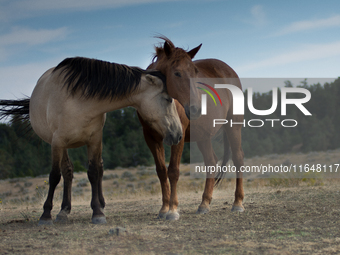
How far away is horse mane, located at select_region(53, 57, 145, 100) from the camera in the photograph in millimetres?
5020

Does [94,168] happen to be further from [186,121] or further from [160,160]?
[186,121]

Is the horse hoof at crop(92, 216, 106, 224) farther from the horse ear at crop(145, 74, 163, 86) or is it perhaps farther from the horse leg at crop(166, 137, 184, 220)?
the horse ear at crop(145, 74, 163, 86)

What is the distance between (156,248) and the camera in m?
3.57

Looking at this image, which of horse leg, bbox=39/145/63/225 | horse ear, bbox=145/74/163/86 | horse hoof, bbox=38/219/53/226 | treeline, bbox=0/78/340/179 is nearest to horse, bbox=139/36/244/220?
horse ear, bbox=145/74/163/86

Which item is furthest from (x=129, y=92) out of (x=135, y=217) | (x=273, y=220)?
(x=273, y=220)

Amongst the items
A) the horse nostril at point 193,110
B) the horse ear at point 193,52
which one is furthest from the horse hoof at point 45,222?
the horse ear at point 193,52

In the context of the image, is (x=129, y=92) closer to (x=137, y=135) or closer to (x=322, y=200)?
(x=322, y=200)

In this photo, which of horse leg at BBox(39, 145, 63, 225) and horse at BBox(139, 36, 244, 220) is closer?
horse at BBox(139, 36, 244, 220)

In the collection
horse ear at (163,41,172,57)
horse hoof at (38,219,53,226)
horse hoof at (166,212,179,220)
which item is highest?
horse ear at (163,41,172,57)

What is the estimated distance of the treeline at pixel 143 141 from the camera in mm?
31453

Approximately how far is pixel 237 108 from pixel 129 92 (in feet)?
9.42

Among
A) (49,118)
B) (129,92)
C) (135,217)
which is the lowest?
(135,217)

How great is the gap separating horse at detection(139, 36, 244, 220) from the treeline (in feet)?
70.0

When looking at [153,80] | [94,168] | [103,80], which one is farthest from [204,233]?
[103,80]
